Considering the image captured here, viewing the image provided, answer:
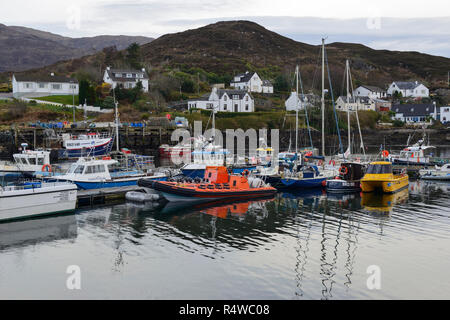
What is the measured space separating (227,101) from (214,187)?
201 feet

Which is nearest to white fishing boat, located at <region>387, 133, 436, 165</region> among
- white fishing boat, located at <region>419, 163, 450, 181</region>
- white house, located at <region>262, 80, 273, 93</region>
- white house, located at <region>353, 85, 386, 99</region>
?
white fishing boat, located at <region>419, 163, 450, 181</region>

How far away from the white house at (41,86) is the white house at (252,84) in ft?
136

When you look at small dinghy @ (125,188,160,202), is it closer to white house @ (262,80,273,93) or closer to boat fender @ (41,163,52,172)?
boat fender @ (41,163,52,172)

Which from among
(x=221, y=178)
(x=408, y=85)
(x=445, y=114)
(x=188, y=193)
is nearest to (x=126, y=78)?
(x=221, y=178)

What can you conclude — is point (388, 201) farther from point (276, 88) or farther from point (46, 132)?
point (276, 88)

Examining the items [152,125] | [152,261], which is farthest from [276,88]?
[152,261]

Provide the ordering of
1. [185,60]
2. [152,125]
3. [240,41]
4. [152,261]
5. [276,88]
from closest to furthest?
[152,261] < [152,125] < [276,88] < [185,60] < [240,41]

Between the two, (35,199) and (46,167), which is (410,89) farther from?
(35,199)

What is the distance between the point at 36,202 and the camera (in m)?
27.3

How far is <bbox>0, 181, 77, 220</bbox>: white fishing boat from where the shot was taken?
26.3m

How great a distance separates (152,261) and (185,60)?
138597 mm

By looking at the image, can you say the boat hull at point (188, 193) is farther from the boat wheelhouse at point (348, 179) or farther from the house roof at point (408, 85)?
the house roof at point (408, 85)

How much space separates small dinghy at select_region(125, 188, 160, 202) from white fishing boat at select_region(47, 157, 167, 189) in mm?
2401
